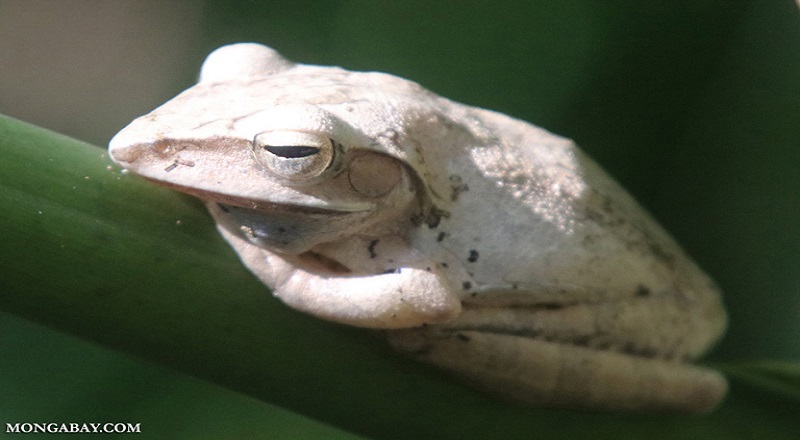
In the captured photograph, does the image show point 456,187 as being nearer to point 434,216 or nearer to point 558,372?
point 434,216

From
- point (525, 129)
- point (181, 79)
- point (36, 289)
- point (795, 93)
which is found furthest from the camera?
point (181, 79)

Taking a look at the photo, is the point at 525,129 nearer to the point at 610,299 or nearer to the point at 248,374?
the point at 610,299

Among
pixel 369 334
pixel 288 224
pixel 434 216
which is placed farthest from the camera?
pixel 434 216

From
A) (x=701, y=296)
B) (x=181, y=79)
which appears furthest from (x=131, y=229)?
(x=181, y=79)

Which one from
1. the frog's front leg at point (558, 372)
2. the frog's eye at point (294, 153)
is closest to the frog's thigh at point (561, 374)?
the frog's front leg at point (558, 372)

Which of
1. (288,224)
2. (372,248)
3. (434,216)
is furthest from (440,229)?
(288,224)

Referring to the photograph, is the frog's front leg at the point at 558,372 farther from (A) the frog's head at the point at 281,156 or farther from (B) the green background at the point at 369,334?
(A) the frog's head at the point at 281,156

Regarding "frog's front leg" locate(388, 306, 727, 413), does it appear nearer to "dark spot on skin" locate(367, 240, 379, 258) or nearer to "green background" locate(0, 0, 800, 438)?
"green background" locate(0, 0, 800, 438)
